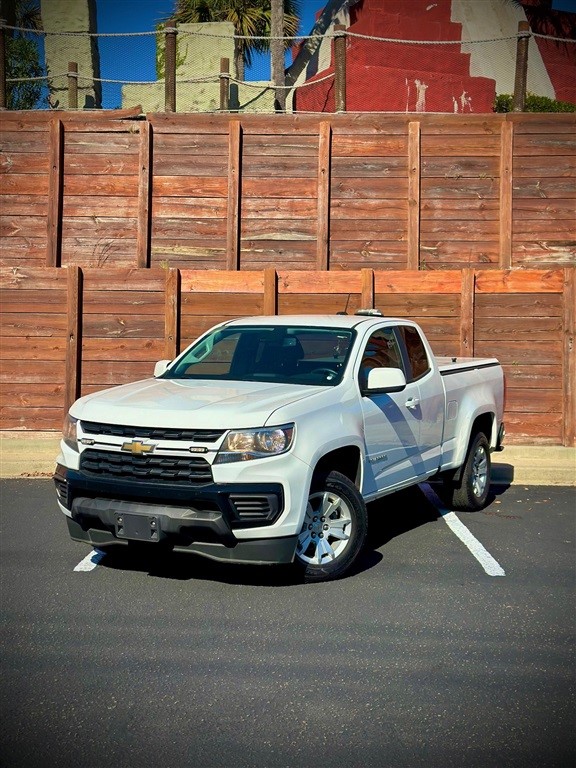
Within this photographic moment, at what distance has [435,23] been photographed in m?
27.6

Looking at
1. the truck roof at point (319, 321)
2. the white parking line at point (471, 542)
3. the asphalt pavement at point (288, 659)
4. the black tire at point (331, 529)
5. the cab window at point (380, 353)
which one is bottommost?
the white parking line at point (471, 542)

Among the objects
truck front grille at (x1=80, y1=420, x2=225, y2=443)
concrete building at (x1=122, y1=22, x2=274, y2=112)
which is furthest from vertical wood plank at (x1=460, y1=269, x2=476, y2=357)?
concrete building at (x1=122, y1=22, x2=274, y2=112)

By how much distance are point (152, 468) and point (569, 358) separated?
8599mm

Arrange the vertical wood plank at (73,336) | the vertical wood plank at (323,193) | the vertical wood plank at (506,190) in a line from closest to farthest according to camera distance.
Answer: the vertical wood plank at (73,336), the vertical wood plank at (506,190), the vertical wood plank at (323,193)

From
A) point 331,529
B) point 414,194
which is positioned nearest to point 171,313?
point 414,194

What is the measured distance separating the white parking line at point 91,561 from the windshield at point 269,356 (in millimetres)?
1459

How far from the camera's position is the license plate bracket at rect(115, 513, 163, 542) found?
567 cm

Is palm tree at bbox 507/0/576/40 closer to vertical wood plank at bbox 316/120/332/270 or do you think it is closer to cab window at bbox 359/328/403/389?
vertical wood plank at bbox 316/120/332/270

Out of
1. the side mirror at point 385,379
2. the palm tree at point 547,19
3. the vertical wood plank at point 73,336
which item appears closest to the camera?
the side mirror at point 385,379

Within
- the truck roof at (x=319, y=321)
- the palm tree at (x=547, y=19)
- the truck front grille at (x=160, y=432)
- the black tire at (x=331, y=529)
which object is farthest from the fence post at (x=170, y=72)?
the palm tree at (x=547, y=19)

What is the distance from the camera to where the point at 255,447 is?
5758 millimetres

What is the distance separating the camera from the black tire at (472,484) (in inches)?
346

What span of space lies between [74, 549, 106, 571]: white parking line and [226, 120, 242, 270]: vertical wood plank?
781cm

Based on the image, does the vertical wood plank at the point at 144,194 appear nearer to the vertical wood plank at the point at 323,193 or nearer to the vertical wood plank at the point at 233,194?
the vertical wood plank at the point at 233,194
